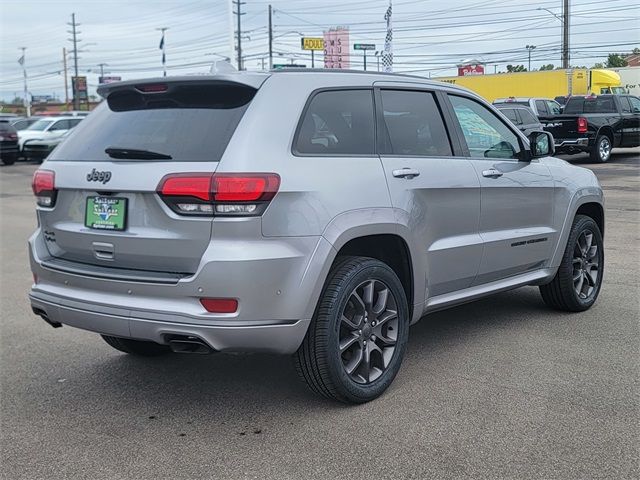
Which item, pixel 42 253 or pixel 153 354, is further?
pixel 153 354

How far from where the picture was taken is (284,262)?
11.6 feet

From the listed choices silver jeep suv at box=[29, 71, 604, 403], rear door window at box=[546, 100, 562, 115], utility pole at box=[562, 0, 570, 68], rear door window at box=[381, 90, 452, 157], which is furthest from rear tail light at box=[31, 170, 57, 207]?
utility pole at box=[562, 0, 570, 68]

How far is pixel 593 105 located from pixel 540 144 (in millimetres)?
18038

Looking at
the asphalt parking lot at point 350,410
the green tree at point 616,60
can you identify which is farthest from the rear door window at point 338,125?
the green tree at point 616,60

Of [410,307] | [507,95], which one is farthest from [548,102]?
[410,307]

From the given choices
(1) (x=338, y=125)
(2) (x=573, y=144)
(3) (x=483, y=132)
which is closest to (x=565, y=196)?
(3) (x=483, y=132)

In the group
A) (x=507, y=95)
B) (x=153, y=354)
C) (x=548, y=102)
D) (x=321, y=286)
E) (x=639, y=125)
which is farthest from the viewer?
(x=507, y=95)

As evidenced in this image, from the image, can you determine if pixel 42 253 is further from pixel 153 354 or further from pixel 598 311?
pixel 598 311

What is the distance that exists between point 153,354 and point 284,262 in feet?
6.39

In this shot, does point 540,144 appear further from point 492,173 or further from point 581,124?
point 581,124

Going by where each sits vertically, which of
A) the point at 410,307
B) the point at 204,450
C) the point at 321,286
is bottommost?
the point at 204,450

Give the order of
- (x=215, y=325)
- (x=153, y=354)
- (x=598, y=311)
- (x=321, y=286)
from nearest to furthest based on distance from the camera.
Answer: (x=215, y=325) < (x=321, y=286) < (x=153, y=354) < (x=598, y=311)

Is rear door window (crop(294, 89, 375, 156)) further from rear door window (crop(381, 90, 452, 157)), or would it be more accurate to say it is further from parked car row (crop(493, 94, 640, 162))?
parked car row (crop(493, 94, 640, 162))

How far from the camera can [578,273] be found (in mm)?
5891
